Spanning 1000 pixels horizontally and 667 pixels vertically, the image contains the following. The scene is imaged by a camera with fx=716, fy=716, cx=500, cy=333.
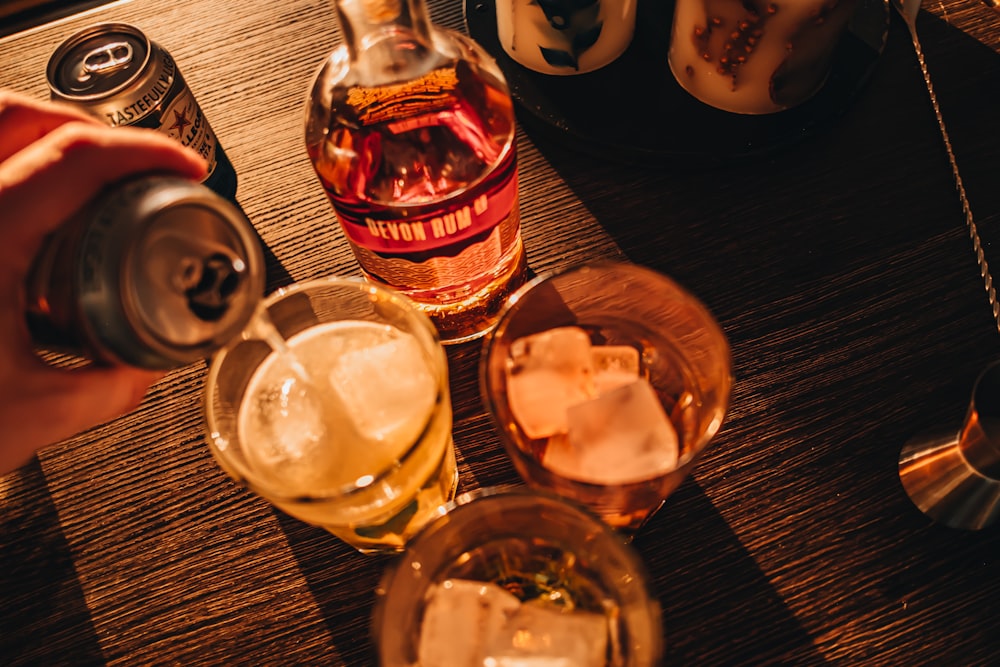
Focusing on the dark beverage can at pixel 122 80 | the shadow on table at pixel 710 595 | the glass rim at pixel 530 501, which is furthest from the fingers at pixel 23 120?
the shadow on table at pixel 710 595

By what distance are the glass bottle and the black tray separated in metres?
0.17

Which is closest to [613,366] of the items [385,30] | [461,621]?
[461,621]

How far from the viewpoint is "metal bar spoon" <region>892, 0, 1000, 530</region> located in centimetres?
56

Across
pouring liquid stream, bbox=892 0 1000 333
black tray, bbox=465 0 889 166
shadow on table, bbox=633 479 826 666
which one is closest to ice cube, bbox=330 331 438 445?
shadow on table, bbox=633 479 826 666

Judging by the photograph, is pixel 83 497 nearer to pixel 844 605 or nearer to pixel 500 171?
pixel 500 171

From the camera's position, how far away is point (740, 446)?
646 mm

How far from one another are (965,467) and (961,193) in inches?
13.0

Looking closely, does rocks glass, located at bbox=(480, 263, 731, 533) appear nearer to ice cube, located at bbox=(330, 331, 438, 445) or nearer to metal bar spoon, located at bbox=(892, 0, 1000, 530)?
ice cube, located at bbox=(330, 331, 438, 445)

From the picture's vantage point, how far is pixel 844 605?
1.90ft

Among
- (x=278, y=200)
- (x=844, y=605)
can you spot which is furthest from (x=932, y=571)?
(x=278, y=200)

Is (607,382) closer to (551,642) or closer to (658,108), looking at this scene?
(551,642)

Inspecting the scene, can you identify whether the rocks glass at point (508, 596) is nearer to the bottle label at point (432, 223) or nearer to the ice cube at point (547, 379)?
the ice cube at point (547, 379)

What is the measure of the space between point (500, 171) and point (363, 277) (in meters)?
0.23

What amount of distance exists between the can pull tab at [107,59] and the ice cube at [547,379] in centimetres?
47
